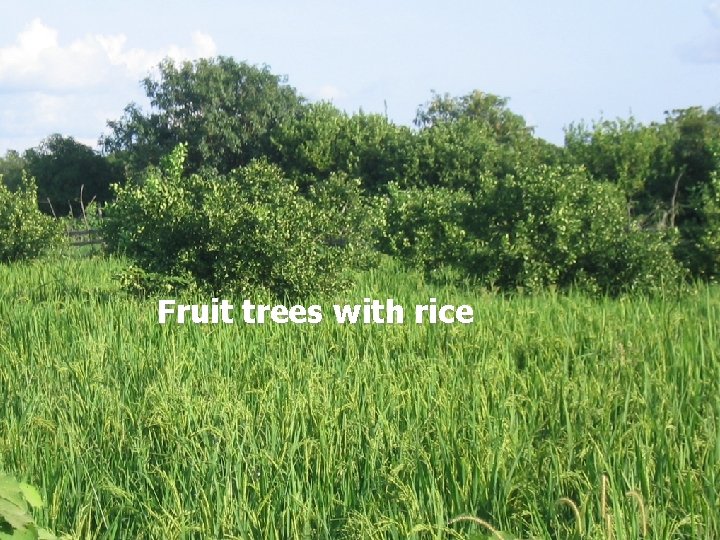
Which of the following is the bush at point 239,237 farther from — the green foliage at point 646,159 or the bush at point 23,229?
the green foliage at point 646,159

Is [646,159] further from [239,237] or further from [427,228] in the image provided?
[239,237]

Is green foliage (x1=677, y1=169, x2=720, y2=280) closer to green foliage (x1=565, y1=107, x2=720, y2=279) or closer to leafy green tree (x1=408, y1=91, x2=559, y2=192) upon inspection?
green foliage (x1=565, y1=107, x2=720, y2=279)

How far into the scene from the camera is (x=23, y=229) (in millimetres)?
17016

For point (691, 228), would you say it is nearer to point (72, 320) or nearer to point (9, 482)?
point (72, 320)

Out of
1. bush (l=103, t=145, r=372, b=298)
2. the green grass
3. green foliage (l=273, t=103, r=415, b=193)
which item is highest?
green foliage (l=273, t=103, r=415, b=193)

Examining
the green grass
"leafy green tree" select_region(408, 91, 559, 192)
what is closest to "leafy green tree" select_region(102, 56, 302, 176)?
"leafy green tree" select_region(408, 91, 559, 192)

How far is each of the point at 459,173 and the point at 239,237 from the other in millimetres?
21741

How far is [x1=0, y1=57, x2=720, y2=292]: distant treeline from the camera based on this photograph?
11172mm

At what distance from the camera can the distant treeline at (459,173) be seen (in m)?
11.2

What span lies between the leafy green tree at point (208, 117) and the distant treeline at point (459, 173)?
0.07 meters

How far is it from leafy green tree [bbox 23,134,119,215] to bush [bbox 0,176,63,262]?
23853mm

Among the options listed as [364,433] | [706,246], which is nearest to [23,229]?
[706,246]

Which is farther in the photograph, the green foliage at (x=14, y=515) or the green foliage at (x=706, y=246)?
the green foliage at (x=706, y=246)

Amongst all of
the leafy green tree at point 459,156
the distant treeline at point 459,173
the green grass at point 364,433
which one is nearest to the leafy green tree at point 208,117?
the distant treeline at point 459,173
